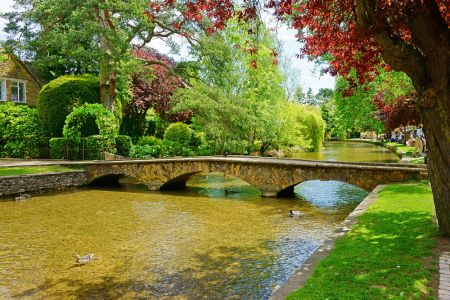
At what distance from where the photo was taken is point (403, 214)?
10234mm

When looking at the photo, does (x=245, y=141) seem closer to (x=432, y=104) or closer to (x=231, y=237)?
(x=231, y=237)

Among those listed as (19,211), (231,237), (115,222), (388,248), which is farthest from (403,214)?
(19,211)

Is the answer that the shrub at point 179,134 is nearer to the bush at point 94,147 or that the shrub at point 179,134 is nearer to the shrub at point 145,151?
the shrub at point 145,151

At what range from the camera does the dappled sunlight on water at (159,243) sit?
8.54 meters

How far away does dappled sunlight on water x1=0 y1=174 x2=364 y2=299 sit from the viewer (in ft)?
28.0

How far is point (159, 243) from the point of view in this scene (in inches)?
465

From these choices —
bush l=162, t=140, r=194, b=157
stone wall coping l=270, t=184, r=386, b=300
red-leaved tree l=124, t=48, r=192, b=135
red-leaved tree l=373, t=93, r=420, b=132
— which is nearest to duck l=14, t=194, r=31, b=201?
bush l=162, t=140, r=194, b=157

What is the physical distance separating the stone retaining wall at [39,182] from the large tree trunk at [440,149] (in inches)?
757

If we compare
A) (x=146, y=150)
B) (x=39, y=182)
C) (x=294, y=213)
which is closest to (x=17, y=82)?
(x=146, y=150)

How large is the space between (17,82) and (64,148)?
11.7 metres

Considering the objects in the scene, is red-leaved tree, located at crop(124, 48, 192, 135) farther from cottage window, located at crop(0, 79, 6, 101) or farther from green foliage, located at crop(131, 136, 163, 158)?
cottage window, located at crop(0, 79, 6, 101)

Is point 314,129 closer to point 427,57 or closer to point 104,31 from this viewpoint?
point 104,31

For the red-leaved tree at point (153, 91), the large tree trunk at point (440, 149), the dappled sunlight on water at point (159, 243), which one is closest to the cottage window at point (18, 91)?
the red-leaved tree at point (153, 91)

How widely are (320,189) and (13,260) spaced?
52.9 ft
